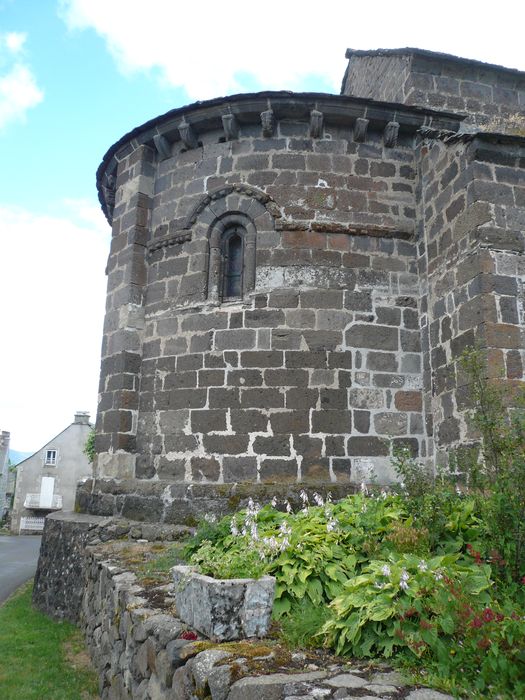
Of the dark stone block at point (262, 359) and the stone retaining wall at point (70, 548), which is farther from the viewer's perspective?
the dark stone block at point (262, 359)

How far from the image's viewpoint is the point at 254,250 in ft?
28.3

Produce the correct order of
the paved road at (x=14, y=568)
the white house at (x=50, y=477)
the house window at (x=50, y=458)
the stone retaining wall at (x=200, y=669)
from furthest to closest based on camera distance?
the house window at (x=50, y=458), the white house at (x=50, y=477), the paved road at (x=14, y=568), the stone retaining wall at (x=200, y=669)

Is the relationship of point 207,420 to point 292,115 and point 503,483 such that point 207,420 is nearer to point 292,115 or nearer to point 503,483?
point 292,115

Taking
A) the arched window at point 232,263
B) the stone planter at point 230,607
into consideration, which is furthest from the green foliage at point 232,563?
the arched window at point 232,263

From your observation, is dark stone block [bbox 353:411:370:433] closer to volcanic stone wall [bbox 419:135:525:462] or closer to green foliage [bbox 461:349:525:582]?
volcanic stone wall [bbox 419:135:525:462]

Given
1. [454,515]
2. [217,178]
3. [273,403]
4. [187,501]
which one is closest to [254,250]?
[217,178]

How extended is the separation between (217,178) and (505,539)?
6841 mm

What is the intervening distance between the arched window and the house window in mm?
33487

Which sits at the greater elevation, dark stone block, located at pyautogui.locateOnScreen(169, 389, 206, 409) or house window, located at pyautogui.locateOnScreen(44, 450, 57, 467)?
house window, located at pyautogui.locateOnScreen(44, 450, 57, 467)

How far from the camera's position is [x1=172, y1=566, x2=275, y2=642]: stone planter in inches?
138

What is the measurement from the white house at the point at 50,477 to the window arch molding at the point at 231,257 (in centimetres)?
3094

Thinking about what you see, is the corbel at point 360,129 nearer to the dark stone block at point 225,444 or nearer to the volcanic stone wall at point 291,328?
the volcanic stone wall at point 291,328

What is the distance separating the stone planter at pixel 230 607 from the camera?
138 inches

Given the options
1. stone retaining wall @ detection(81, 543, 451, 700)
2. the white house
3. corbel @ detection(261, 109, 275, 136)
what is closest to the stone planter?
stone retaining wall @ detection(81, 543, 451, 700)
